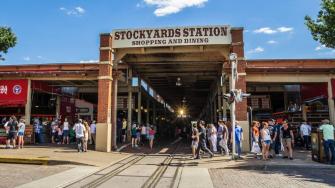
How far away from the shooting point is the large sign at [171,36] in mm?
18453

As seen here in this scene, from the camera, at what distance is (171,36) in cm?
1870

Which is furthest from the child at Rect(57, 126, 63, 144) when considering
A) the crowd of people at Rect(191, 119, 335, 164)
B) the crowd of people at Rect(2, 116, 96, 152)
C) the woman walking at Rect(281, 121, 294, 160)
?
the woman walking at Rect(281, 121, 294, 160)

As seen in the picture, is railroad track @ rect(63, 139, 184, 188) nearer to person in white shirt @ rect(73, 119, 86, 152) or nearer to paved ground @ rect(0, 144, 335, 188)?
paved ground @ rect(0, 144, 335, 188)

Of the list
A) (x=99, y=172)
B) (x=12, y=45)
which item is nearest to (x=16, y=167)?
(x=99, y=172)

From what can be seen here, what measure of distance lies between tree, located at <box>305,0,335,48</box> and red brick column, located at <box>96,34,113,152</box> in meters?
11.1

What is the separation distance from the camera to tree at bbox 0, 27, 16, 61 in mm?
20125

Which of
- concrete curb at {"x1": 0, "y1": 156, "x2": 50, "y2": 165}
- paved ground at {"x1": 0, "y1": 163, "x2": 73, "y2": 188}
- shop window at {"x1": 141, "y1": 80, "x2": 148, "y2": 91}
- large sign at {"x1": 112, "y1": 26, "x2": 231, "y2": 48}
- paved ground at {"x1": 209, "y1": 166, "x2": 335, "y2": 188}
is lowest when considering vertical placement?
paved ground at {"x1": 209, "y1": 166, "x2": 335, "y2": 188}

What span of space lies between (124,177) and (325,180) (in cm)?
614

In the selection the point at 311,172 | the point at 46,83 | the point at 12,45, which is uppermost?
the point at 12,45

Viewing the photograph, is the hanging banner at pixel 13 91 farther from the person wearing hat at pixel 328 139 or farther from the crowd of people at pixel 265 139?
the person wearing hat at pixel 328 139

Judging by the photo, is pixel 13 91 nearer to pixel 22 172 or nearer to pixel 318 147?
pixel 22 172

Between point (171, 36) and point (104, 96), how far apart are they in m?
5.17

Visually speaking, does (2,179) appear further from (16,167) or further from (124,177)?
(124,177)

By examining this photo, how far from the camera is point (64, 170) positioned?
439 inches
